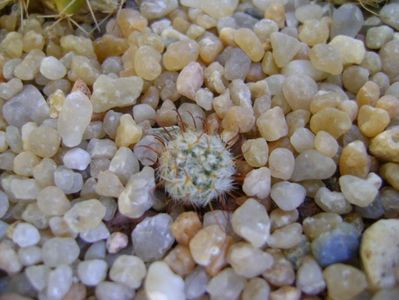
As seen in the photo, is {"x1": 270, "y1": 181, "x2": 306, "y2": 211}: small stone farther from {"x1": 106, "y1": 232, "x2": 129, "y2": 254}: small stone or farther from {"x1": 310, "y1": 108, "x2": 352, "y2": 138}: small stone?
{"x1": 106, "y1": 232, "x2": 129, "y2": 254}: small stone

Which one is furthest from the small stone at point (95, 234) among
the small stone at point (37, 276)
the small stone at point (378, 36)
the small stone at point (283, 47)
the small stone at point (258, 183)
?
the small stone at point (378, 36)

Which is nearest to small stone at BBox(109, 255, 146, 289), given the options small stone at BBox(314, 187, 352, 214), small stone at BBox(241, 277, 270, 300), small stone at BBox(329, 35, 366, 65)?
small stone at BBox(241, 277, 270, 300)

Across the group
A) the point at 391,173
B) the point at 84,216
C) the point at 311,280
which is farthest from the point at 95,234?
the point at 391,173

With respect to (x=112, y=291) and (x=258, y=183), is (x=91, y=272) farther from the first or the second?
(x=258, y=183)

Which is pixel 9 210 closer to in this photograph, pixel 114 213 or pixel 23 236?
pixel 23 236

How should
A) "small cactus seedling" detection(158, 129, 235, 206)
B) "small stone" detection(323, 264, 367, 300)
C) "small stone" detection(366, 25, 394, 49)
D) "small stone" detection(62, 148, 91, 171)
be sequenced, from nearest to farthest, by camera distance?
"small stone" detection(323, 264, 367, 300)
"small cactus seedling" detection(158, 129, 235, 206)
"small stone" detection(62, 148, 91, 171)
"small stone" detection(366, 25, 394, 49)

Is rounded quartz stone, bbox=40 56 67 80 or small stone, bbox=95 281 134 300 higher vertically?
rounded quartz stone, bbox=40 56 67 80

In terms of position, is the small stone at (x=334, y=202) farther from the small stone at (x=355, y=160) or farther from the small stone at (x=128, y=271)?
the small stone at (x=128, y=271)
